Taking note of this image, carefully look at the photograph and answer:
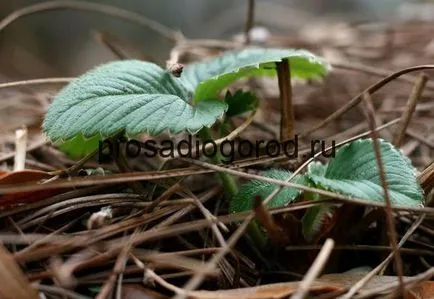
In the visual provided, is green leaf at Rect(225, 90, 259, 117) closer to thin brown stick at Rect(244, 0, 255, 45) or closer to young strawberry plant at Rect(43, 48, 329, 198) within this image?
young strawberry plant at Rect(43, 48, 329, 198)

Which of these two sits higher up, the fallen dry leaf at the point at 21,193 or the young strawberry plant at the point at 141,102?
the young strawberry plant at the point at 141,102

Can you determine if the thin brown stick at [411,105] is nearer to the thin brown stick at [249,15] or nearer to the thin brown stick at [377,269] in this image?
the thin brown stick at [377,269]

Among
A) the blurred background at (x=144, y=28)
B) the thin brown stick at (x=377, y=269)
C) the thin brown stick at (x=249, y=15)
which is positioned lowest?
the thin brown stick at (x=377, y=269)

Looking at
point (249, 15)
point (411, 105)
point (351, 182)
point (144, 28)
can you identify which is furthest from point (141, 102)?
point (144, 28)

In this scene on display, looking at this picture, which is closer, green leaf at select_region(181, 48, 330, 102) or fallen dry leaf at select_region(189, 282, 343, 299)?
fallen dry leaf at select_region(189, 282, 343, 299)

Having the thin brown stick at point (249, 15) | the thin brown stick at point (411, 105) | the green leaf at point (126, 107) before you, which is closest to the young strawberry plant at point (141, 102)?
the green leaf at point (126, 107)

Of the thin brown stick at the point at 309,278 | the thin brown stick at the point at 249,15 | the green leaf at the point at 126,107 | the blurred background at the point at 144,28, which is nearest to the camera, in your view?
the thin brown stick at the point at 309,278

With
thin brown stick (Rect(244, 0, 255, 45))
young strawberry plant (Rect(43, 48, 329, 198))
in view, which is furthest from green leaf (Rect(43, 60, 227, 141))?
thin brown stick (Rect(244, 0, 255, 45))
